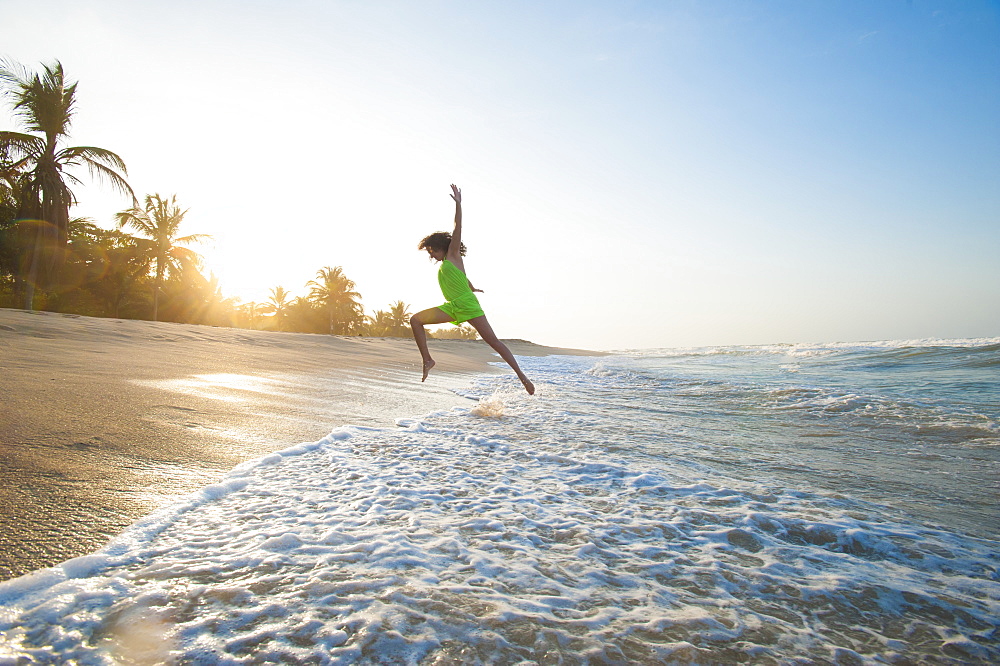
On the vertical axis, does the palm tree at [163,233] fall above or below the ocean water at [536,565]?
above

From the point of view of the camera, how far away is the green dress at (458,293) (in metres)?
5.89

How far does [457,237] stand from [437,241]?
0.34 m

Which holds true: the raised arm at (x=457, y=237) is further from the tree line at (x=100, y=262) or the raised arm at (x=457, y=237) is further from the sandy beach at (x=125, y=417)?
the tree line at (x=100, y=262)

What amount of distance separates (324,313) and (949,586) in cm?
4704


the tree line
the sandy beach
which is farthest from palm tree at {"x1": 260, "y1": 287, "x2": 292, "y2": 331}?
the sandy beach

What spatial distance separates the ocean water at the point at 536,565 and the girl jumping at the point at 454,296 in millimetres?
2005

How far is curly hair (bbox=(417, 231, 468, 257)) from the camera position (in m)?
6.05

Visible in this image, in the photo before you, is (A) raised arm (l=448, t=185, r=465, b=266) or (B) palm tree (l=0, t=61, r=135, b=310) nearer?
(A) raised arm (l=448, t=185, r=465, b=266)

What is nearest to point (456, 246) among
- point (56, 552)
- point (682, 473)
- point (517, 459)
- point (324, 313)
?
point (517, 459)

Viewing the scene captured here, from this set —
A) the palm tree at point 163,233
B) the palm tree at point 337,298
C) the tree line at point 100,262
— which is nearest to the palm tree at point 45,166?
the tree line at point 100,262

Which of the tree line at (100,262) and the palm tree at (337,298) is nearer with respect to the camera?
the tree line at (100,262)

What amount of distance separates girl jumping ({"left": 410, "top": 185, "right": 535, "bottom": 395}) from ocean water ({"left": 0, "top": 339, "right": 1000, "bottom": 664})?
2005 millimetres

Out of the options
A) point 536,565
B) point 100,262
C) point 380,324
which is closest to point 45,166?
point 100,262

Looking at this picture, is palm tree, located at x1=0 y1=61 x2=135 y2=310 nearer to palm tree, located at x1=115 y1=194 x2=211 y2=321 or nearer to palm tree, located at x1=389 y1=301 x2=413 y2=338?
palm tree, located at x1=115 y1=194 x2=211 y2=321
